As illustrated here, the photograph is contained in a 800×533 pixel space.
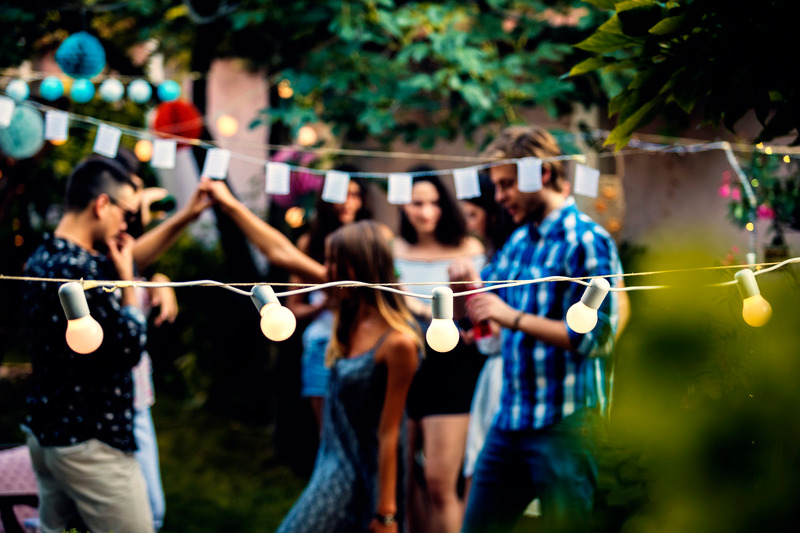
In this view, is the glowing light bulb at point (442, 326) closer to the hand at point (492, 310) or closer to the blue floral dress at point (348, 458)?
the hand at point (492, 310)

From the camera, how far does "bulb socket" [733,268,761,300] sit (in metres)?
1.47

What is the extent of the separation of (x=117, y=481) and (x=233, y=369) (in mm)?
3993

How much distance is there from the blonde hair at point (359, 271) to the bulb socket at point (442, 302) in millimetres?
946

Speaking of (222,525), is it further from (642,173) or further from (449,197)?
(642,173)

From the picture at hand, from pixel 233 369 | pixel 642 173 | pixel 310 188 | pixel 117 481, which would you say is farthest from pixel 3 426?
pixel 642 173

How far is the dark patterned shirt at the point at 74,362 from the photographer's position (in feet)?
7.27

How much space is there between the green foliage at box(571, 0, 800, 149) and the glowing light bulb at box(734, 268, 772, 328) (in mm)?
452

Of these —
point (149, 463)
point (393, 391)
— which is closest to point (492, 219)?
point (393, 391)

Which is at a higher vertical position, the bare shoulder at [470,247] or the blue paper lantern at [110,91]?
the blue paper lantern at [110,91]

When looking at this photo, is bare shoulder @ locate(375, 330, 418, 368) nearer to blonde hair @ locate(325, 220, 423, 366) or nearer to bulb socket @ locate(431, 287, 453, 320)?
blonde hair @ locate(325, 220, 423, 366)

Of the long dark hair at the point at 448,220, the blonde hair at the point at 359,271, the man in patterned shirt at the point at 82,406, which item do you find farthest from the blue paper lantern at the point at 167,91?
the blonde hair at the point at 359,271

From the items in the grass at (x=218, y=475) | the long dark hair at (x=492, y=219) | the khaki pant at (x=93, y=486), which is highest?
the long dark hair at (x=492, y=219)

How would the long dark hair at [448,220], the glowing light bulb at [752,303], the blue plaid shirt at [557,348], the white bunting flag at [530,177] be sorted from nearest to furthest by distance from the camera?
the glowing light bulb at [752,303], the blue plaid shirt at [557,348], the white bunting flag at [530,177], the long dark hair at [448,220]

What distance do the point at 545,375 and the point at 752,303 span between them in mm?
1097
